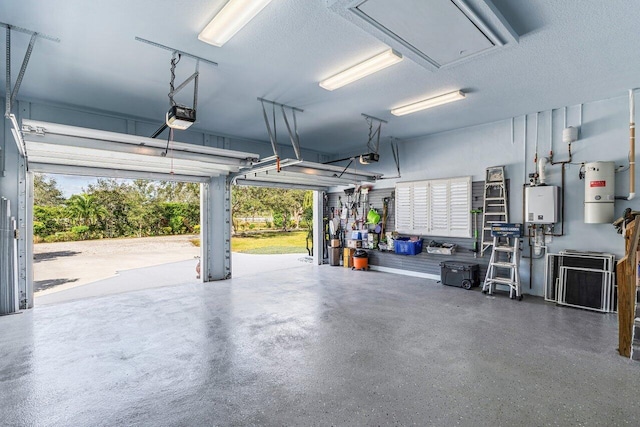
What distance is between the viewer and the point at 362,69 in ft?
12.4

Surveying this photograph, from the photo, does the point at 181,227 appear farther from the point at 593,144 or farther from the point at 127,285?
the point at 593,144

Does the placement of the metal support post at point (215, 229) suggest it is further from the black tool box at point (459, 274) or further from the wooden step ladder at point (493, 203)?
the wooden step ladder at point (493, 203)

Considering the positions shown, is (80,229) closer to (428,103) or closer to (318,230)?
(318,230)

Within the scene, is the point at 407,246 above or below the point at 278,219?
below

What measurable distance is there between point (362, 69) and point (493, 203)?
13.5ft

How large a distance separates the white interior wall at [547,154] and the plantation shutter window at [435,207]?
0.88 feet

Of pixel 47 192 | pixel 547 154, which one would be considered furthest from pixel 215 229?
pixel 47 192

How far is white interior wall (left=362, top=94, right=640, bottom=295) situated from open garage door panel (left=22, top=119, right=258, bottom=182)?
4.30 metres

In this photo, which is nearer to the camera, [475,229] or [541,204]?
[541,204]

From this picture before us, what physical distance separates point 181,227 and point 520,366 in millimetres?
14471

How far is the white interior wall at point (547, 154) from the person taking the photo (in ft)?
15.9

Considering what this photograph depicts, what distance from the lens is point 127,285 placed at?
6.91 metres

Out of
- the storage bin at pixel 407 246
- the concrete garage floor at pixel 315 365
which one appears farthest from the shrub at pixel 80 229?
the storage bin at pixel 407 246

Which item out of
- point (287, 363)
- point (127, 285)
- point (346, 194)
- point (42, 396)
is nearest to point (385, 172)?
point (346, 194)
